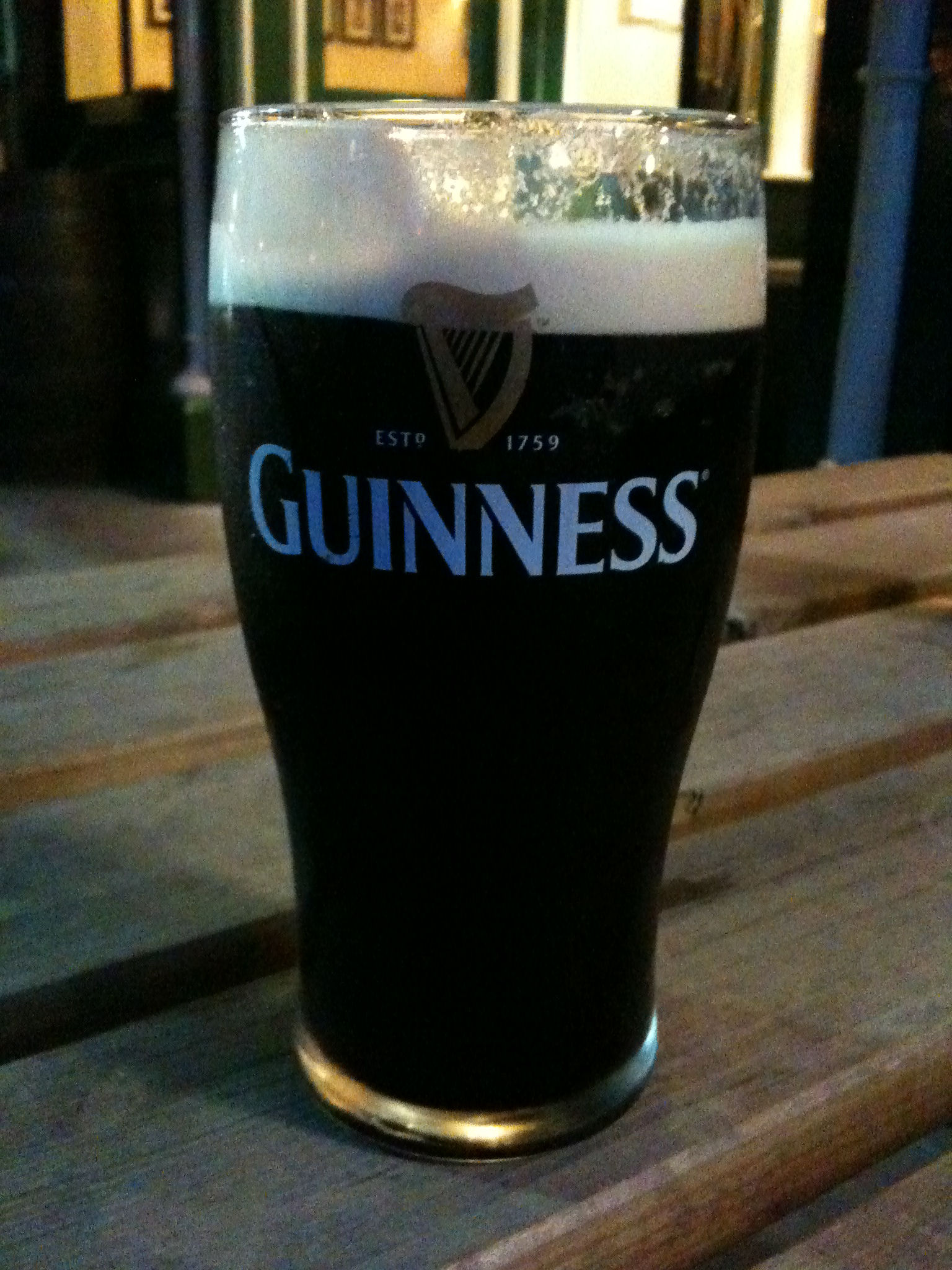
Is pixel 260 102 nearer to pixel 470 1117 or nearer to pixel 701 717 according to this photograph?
pixel 701 717

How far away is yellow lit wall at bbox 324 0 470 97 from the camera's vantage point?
3607mm

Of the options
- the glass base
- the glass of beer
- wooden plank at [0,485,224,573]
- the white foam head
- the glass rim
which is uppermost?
the glass rim

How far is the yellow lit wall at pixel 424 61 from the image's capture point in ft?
11.8

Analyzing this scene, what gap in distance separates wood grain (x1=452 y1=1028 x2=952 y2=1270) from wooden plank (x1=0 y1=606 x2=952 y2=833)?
189 mm

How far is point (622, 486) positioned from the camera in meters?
0.37

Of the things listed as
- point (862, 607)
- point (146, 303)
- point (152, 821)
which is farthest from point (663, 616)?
point (146, 303)

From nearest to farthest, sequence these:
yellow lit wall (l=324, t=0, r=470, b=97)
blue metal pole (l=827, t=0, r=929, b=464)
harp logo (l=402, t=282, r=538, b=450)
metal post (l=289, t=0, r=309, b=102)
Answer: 1. harp logo (l=402, t=282, r=538, b=450)
2. blue metal pole (l=827, t=0, r=929, b=464)
3. metal post (l=289, t=0, r=309, b=102)
4. yellow lit wall (l=324, t=0, r=470, b=97)

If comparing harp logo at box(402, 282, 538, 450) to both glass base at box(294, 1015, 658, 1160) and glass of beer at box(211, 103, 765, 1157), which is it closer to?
glass of beer at box(211, 103, 765, 1157)

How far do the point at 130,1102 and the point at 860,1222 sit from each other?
0.23 metres

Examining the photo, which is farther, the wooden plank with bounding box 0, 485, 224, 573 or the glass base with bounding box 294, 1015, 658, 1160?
the wooden plank with bounding box 0, 485, 224, 573

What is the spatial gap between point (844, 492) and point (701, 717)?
1.99 feet

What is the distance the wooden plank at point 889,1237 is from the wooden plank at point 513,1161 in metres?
0.03

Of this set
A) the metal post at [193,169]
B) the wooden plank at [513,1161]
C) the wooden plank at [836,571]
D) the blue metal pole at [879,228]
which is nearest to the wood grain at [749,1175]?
the wooden plank at [513,1161]

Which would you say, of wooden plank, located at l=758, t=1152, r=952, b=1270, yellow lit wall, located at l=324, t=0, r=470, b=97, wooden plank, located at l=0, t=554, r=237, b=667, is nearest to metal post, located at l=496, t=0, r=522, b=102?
yellow lit wall, located at l=324, t=0, r=470, b=97
